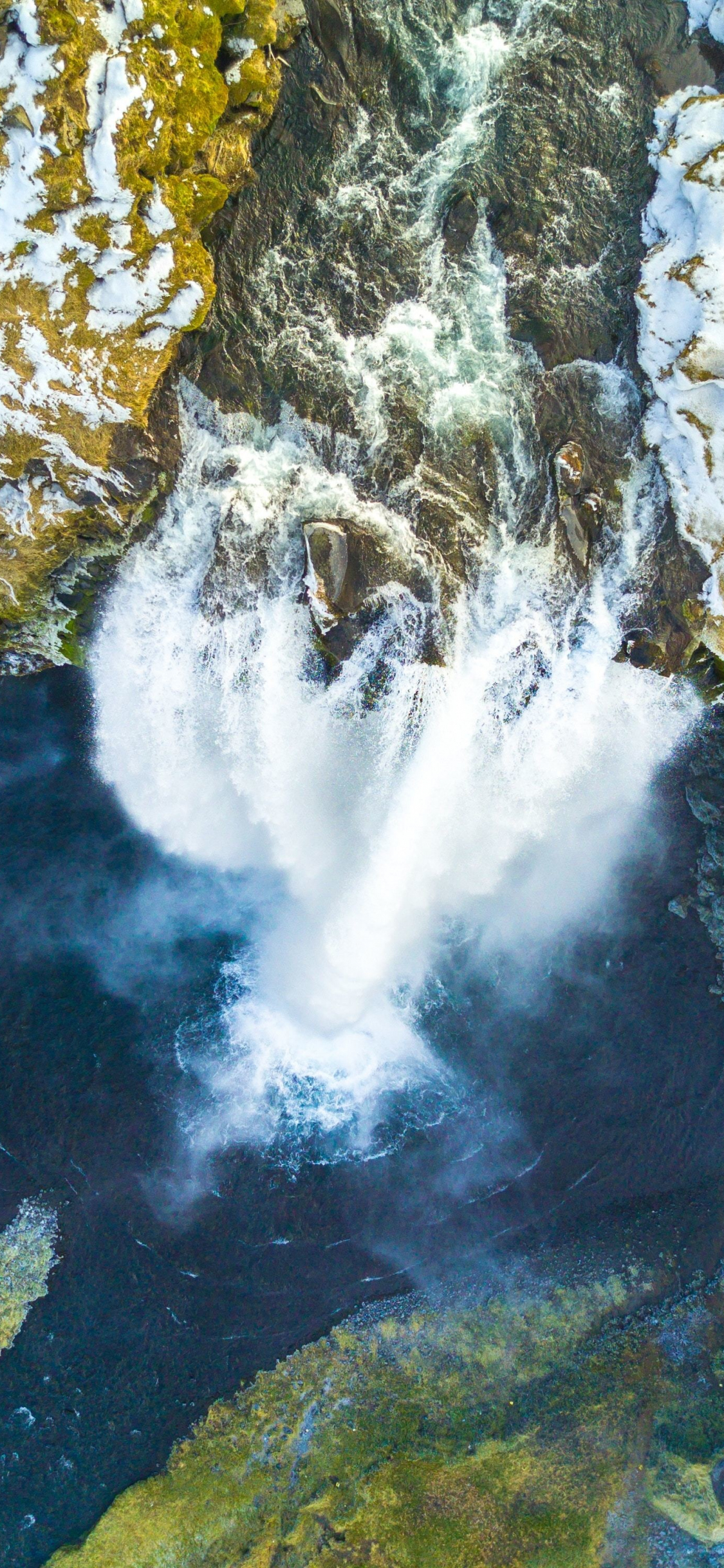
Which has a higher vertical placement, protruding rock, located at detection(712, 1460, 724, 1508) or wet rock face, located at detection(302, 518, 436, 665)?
wet rock face, located at detection(302, 518, 436, 665)

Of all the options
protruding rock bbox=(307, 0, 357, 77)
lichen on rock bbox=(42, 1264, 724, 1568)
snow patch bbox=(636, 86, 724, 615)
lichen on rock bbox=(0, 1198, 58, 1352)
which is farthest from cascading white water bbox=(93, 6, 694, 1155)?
lichen on rock bbox=(42, 1264, 724, 1568)

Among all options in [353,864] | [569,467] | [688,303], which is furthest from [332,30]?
[353,864]

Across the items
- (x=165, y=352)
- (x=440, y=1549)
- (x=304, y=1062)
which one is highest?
(x=165, y=352)

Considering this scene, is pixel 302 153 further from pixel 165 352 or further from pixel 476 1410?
pixel 476 1410

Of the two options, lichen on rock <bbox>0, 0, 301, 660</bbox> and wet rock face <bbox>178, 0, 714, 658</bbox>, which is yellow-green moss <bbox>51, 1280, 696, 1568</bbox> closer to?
wet rock face <bbox>178, 0, 714, 658</bbox>

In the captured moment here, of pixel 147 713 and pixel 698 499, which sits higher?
pixel 698 499

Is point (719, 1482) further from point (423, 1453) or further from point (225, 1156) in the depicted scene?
point (225, 1156)

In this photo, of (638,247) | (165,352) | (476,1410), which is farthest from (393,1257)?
(638,247)
